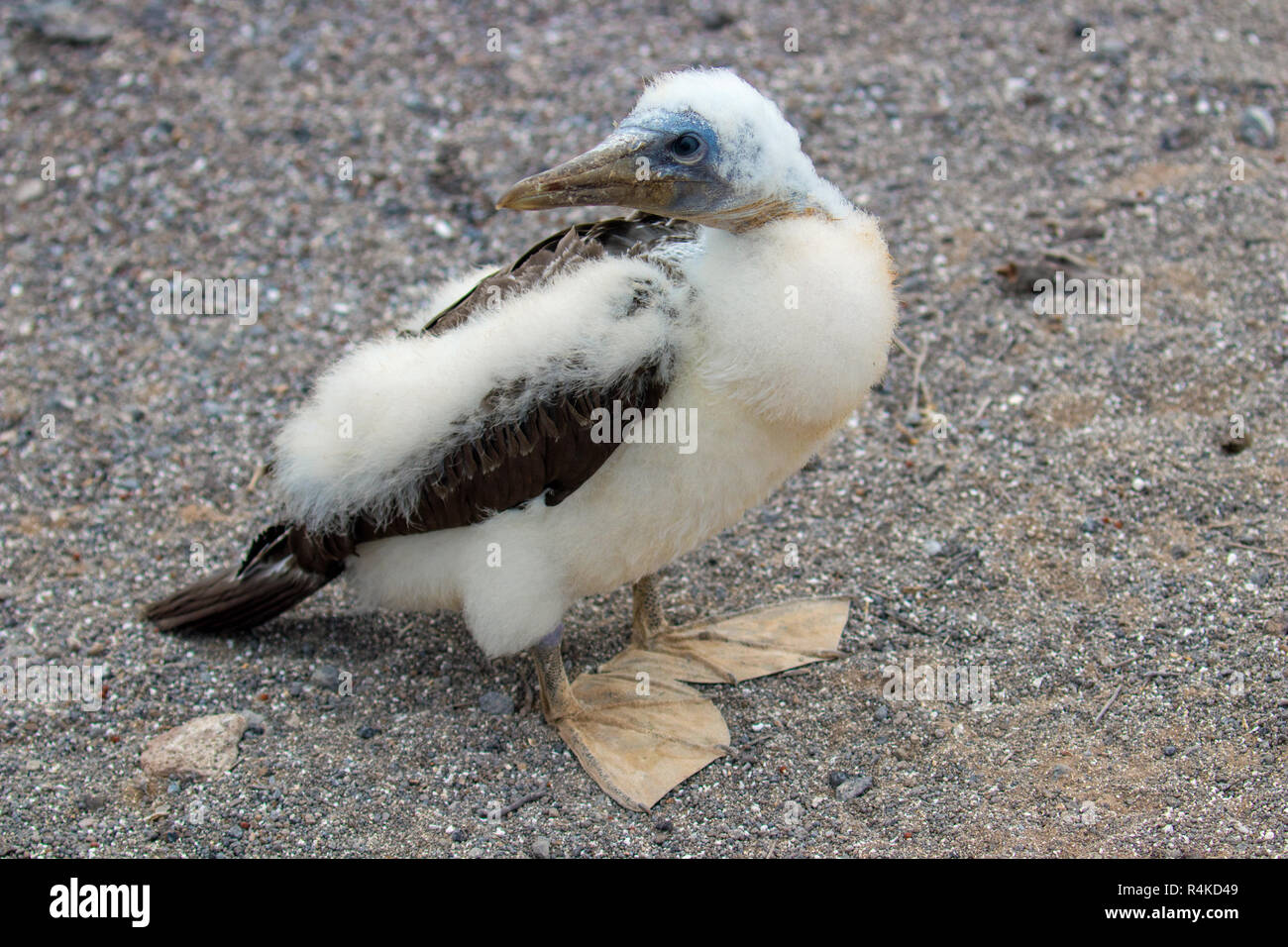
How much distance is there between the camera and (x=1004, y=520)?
536 centimetres

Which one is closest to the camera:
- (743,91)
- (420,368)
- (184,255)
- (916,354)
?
(743,91)

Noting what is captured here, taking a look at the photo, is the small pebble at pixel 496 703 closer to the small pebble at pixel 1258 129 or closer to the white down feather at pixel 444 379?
the white down feather at pixel 444 379

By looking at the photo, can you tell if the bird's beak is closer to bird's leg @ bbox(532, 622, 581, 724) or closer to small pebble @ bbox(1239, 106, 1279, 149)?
bird's leg @ bbox(532, 622, 581, 724)

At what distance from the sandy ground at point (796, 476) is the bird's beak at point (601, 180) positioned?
201 cm

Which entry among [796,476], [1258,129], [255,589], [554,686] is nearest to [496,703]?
[554,686]

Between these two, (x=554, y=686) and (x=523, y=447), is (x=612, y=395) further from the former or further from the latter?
(x=554, y=686)

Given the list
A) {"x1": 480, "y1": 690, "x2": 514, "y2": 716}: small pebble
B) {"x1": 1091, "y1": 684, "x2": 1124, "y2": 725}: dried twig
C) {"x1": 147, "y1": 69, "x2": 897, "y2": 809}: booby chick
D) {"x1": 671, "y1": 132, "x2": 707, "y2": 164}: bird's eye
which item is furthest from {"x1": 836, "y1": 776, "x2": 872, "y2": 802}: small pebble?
{"x1": 671, "y1": 132, "x2": 707, "y2": 164}: bird's eye

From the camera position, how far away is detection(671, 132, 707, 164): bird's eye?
3.88 metres

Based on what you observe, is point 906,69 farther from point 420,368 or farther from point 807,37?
point 420,368

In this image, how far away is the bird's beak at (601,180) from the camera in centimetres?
384

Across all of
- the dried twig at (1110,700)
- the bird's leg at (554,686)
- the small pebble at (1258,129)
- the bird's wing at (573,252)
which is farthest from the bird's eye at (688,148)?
the small pebble at (1258,129)

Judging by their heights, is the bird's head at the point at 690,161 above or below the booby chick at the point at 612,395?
above

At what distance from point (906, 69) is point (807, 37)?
72 cm

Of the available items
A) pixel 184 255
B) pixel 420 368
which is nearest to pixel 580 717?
pixel 420 368
